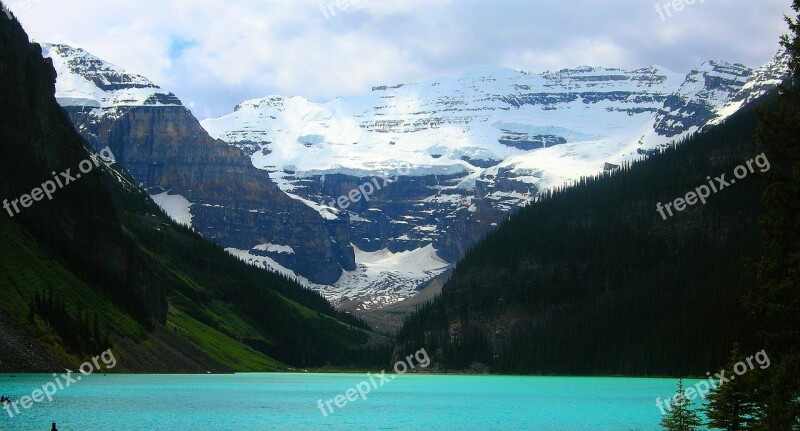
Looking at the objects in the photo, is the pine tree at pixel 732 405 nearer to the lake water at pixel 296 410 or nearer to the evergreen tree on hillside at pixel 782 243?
the evergreen tree on hillside at pixel 782 243

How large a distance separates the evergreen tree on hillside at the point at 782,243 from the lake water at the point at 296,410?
46.0 metres

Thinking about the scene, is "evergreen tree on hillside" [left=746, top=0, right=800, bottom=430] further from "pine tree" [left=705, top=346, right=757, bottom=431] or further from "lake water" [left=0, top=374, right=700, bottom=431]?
"lake water" [left=0, top=374, right=700, bottom=431]

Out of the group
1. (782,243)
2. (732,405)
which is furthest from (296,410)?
(782,243)

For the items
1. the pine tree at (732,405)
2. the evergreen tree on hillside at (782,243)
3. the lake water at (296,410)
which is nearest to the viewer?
the evergreen tree on hillside at (782,243)

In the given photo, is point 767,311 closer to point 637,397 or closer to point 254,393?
point 637,397

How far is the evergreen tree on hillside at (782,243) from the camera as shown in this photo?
128ft

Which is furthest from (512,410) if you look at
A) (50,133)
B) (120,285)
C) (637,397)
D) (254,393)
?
(50,133)

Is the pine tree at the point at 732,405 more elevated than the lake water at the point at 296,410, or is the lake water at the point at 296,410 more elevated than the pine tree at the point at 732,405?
the pine tree at the point at 732,405

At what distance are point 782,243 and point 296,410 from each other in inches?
3044

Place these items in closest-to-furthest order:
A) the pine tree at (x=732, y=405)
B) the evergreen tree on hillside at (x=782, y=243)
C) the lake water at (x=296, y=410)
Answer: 1. the evergreen tree on hillside at (x=782, y=243)
2. the pine tree at (x=732, y=405)
3. the lake water at (x=296, y=410)

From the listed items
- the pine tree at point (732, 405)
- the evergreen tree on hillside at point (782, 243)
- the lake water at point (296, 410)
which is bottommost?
the lake water at point (296, 410)

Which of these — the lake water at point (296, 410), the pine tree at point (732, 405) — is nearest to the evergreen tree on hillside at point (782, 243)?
the pine tree at point (732, 405)

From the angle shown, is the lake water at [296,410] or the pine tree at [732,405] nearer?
the pine tree at [732,405]

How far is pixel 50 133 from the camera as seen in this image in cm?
19912
